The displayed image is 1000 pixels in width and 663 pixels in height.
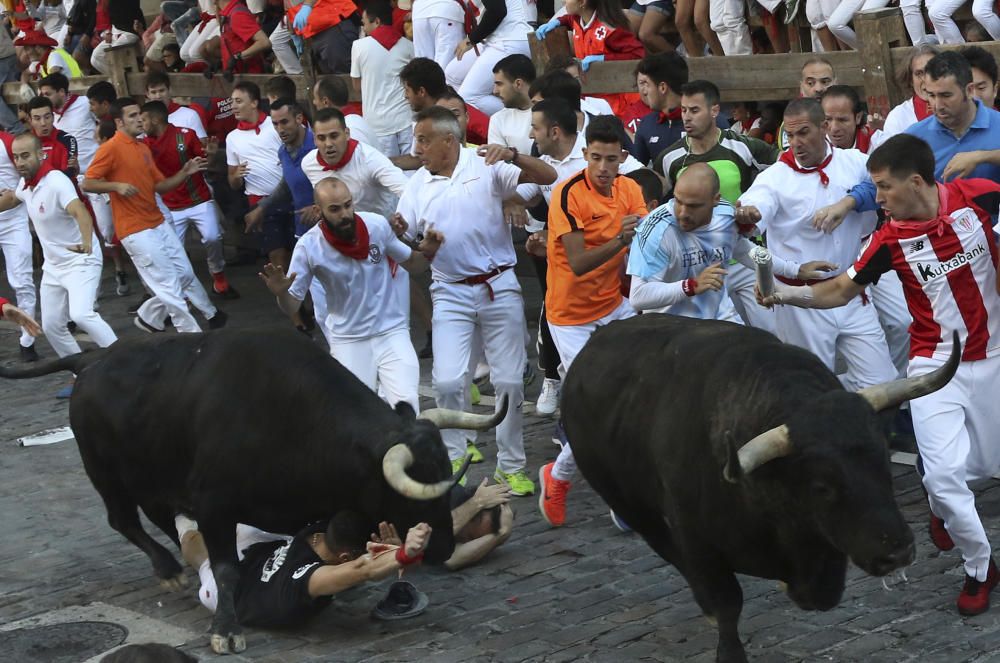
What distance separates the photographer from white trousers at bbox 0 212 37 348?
46.2 ft

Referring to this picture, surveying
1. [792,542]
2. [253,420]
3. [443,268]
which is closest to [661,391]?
[792,542]

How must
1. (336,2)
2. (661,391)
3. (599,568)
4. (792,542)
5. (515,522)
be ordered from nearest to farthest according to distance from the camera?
(792,542), (661,391), (599,568), (515,522), (336,2)

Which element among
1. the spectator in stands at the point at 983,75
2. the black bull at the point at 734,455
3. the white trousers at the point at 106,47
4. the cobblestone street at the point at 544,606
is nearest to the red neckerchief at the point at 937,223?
the black bull at the point at 734,455

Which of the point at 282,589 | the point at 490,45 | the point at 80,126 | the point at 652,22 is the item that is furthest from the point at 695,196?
the point at 80,126

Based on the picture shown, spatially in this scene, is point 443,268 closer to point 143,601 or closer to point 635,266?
point 635,266

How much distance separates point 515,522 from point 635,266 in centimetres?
167

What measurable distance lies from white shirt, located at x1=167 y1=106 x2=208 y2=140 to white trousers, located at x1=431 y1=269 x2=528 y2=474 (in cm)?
787

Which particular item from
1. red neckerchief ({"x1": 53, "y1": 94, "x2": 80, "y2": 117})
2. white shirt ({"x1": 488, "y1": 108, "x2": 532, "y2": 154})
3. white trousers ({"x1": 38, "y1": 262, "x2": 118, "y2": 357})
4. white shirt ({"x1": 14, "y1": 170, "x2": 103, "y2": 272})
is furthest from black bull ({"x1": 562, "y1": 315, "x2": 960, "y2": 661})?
red neckerchief ({"x1": 53, "y1": 94, "x2": 80, "y2": 117})

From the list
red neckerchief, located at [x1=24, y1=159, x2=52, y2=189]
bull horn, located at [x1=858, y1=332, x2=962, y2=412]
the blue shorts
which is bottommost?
red neckerchief, located at [x1=24, y1=159, x2=52, y2=189]

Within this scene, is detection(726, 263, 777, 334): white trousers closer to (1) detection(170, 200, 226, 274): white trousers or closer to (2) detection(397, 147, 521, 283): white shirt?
(2) detection(397, 147, 521, 283): white shirt

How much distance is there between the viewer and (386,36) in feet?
44.2

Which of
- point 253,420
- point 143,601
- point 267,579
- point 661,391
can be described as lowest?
point 143,601

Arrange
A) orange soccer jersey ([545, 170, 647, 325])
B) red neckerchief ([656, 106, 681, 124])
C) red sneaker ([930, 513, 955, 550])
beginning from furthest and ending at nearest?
red neckerchief ([656, 106, 681, 124]), orange soccer jersey ([545, 170, 647, 325]), red sneaker ([930, 513, 955, 550])

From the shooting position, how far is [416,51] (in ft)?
43.8
